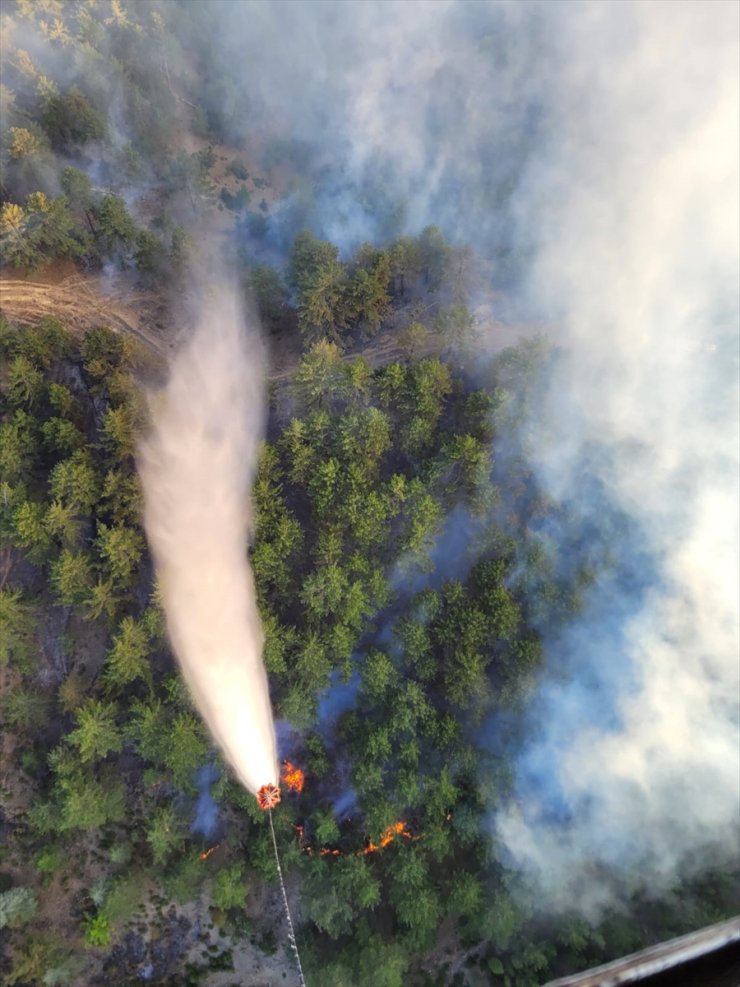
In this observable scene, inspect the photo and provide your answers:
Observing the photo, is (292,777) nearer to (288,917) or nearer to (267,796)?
(267,796)

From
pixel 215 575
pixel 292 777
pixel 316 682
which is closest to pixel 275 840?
pixel 292 777

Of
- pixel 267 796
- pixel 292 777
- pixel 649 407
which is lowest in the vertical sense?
pixel 267 796

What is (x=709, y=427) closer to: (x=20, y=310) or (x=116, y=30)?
(x=20, y=310)

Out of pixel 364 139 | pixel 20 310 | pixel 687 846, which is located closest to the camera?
pixel 687 846

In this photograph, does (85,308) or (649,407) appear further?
(85,308)

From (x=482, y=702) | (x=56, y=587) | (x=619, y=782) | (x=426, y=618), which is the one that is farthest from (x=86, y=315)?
(x=619, y=782)

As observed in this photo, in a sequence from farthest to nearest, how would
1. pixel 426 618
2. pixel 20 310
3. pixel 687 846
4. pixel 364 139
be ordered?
pixel 364 139
pixel 20 310
pixel 426 618
pixel 687 846

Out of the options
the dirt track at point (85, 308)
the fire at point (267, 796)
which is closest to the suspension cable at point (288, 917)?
the fire at point (267, 796)
